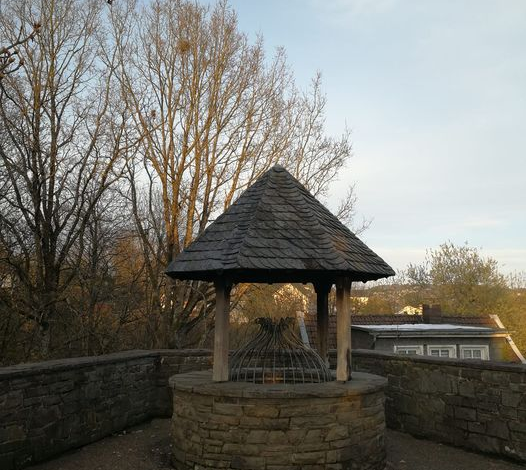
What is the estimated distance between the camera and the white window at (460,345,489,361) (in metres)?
14.7

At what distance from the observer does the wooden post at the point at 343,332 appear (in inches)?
220

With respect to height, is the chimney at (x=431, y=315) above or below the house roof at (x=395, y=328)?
above

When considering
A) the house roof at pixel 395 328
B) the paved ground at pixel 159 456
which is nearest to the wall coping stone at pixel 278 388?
the paved ground at pixel 159 456

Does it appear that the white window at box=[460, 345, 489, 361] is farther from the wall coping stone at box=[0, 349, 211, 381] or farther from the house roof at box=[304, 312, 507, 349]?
the wall coping stone at box=[0, 349, 211, 381]

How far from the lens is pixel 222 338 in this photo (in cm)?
554

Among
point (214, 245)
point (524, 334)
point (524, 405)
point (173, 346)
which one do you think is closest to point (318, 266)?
point (214, 245)

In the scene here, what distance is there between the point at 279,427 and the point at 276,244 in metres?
1.88

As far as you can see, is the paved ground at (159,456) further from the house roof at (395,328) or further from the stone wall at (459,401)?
the house roof at (395,328)

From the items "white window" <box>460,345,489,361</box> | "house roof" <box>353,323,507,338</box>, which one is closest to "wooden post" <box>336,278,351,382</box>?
"house roof" <box>353,323,507,338</box>

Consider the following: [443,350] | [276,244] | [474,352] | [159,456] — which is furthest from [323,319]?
[474,352]

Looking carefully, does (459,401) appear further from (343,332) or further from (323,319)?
(323,319)

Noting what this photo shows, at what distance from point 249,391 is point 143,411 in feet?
10.6

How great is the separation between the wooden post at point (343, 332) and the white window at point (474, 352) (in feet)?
34.4

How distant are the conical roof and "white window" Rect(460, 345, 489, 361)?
10095 millimetres
